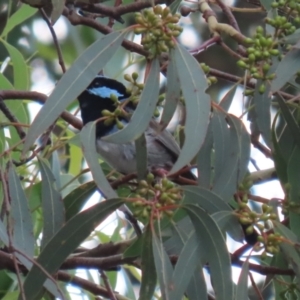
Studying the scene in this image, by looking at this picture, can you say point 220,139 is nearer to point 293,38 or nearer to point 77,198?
point 293,38

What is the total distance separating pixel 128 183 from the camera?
198cm

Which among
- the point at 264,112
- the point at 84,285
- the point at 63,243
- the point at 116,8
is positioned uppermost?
the point at 116,8

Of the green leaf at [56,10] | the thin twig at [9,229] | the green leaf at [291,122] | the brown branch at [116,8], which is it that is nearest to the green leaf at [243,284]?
the green leaf at [291,122]

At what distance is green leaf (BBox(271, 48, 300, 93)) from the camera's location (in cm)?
179

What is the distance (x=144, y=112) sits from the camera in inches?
65.7

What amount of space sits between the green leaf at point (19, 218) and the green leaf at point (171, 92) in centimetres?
41

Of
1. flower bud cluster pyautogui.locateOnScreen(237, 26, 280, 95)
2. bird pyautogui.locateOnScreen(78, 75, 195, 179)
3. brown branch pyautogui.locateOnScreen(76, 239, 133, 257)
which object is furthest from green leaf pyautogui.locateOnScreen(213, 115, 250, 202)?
bird pyautogui.locateOnScreen(78, 75, 195, 179)

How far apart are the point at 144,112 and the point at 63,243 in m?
0.31

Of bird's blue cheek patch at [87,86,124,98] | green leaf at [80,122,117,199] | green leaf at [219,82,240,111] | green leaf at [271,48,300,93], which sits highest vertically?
bird's blue cheek patch at [87,86,124,98]

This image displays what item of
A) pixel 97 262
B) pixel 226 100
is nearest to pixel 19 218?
pixel 97 262

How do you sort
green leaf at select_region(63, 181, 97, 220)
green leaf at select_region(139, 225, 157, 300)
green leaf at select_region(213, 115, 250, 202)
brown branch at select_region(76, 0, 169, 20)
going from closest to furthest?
green leaf at select_region(139, 225, 157, 300), green leaf at select_region(213, 115, 250, 202), green leaf at select_region(63, 181, 97, 220), brown branch at select_region(76, 0, 169, 20)

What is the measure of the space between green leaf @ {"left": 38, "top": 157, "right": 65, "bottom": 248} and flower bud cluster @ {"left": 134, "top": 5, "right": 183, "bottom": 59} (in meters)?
0.47

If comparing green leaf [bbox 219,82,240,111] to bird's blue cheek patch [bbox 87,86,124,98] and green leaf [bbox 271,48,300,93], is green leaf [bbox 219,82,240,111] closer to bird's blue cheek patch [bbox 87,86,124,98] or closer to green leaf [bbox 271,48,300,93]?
green leaf [bbox 271,48,300,93]

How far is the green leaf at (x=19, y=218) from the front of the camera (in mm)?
1907
